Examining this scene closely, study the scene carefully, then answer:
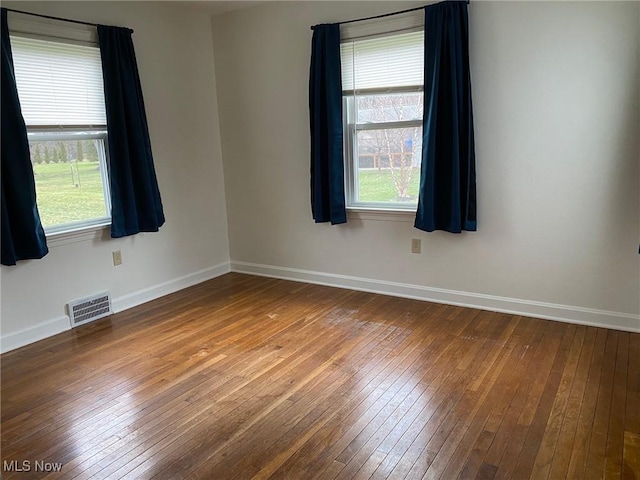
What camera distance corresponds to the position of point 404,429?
2.20m

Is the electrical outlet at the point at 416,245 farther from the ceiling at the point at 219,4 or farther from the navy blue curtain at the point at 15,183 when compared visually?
the navy blue curtain at the point at 15,183

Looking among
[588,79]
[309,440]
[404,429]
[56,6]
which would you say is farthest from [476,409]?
[56,6]

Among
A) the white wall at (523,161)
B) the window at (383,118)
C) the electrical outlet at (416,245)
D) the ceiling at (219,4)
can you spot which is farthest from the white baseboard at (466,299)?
the ceiling at (219,4)

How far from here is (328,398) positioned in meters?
2.49

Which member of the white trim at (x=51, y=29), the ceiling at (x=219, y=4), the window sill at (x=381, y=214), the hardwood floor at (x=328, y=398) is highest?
the ceiling at (x=219, y=4)

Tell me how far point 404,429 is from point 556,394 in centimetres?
87

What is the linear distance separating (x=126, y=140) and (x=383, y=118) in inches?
80.6

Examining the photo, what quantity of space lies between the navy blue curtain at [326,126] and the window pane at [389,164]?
0.20m

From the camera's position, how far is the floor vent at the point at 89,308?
3.56 m

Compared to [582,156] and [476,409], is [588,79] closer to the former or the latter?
[582,156]

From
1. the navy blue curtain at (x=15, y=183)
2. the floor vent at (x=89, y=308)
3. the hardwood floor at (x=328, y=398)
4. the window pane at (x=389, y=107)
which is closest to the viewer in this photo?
the hardwood floor at (x=328, y=398)

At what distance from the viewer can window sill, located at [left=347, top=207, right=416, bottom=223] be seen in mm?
3863

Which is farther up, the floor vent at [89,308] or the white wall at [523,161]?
the white wall at [523,161]

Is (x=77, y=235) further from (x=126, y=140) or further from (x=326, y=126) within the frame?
(x=326, y=126)
